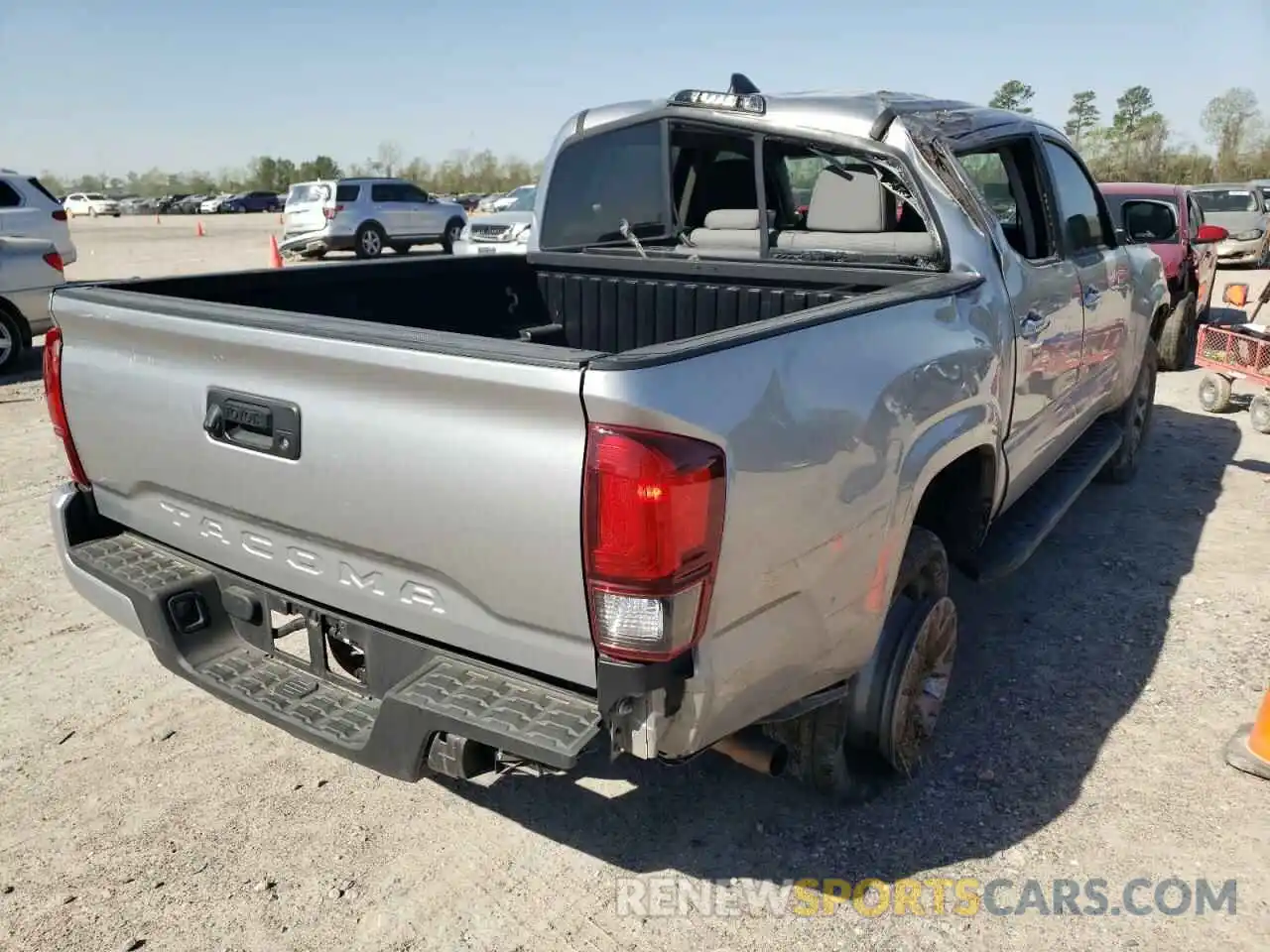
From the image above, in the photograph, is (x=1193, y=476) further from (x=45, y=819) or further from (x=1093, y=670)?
(x=45, y=819)

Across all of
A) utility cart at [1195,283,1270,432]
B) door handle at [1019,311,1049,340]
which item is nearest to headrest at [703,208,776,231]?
door handle at [1019,311,1049,340]

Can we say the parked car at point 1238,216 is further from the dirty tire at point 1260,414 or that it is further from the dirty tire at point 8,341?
the dirty tire at point 8,341

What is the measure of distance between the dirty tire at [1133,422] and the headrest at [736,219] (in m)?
2.84

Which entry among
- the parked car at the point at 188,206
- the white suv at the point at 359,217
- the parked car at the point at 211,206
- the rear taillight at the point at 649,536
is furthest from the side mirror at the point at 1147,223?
the parked car at the point at 188,206

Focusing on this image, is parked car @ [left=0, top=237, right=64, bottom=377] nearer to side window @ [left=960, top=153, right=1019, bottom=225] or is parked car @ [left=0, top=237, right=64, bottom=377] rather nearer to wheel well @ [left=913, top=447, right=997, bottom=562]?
side window @ [left=960, top=153, right=1019, bottom=225]

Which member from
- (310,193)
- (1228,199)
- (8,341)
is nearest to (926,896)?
(8,341)

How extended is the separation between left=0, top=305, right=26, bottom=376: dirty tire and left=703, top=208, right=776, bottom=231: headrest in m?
8.00

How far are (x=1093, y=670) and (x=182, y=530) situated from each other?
327cm

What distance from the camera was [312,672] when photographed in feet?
8.64

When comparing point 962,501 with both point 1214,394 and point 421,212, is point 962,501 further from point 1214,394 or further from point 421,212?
point 421,212

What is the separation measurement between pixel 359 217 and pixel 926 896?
21418 mm

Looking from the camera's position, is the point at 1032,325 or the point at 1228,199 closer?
the point at 1032,325

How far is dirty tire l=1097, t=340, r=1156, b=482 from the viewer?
19.1ft

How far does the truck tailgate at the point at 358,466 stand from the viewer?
1.99 m
